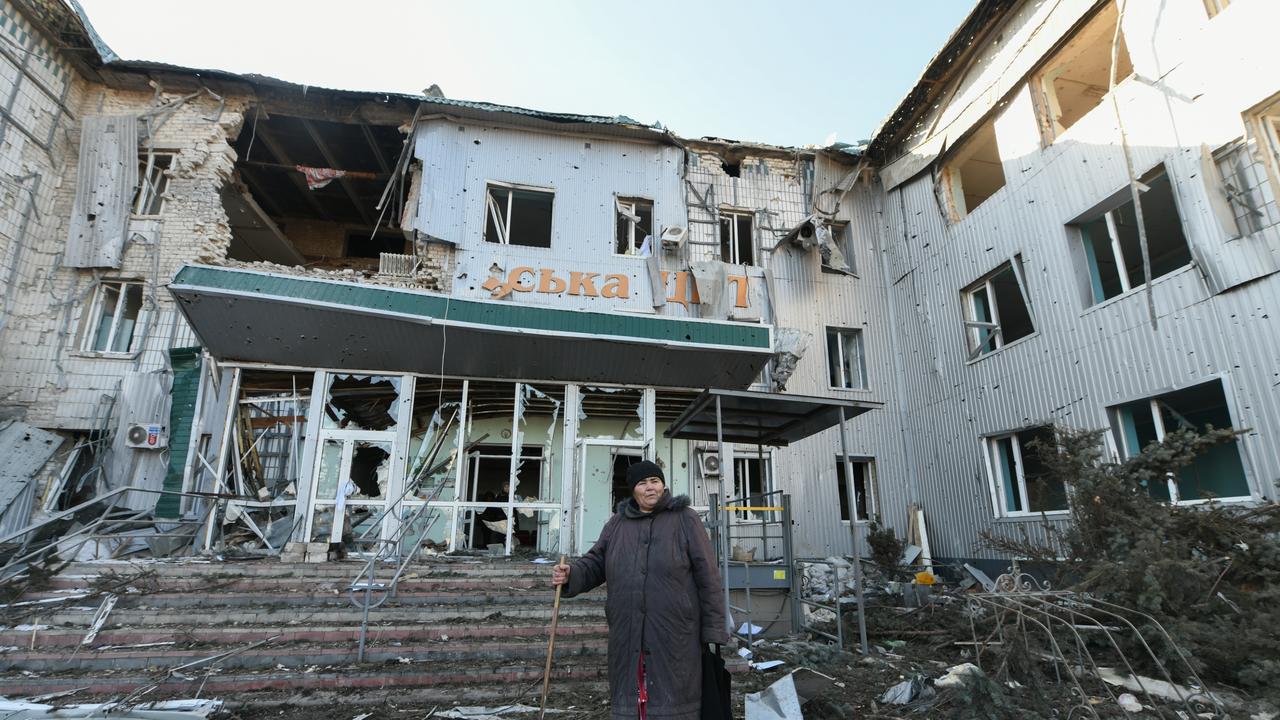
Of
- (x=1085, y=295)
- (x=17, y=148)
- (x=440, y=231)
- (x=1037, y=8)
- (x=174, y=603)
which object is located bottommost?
(x=174, y=603)

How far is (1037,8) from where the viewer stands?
35.8 ft

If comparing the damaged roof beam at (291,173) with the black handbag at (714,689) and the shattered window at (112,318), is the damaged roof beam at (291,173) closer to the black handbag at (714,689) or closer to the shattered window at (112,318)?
the shattered window at (112,318)

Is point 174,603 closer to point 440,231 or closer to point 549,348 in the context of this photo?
Answer: point 549,348

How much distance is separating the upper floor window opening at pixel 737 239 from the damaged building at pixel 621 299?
0.06m

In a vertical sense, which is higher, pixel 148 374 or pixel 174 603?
pixel 148 374

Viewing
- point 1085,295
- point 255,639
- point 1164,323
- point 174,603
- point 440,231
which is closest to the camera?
point 255,639

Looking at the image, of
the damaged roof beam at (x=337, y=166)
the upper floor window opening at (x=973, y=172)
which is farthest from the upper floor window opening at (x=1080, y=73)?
the damaged roof beam at (x=337, y=166)

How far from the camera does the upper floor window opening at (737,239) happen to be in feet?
46.2

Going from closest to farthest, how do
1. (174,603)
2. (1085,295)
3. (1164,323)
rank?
(174,603) → (1164,323) → (1085,295)

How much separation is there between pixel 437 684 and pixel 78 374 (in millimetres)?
10257

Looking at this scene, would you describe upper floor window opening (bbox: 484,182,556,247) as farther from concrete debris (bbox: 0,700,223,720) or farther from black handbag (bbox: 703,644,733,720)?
black handbag (bbox: 703,644,733,720)

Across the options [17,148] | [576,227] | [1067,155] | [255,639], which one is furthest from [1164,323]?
[17,148]

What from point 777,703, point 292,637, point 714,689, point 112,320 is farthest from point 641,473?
point 112,320

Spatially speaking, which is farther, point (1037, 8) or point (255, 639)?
point (1037, 8)
